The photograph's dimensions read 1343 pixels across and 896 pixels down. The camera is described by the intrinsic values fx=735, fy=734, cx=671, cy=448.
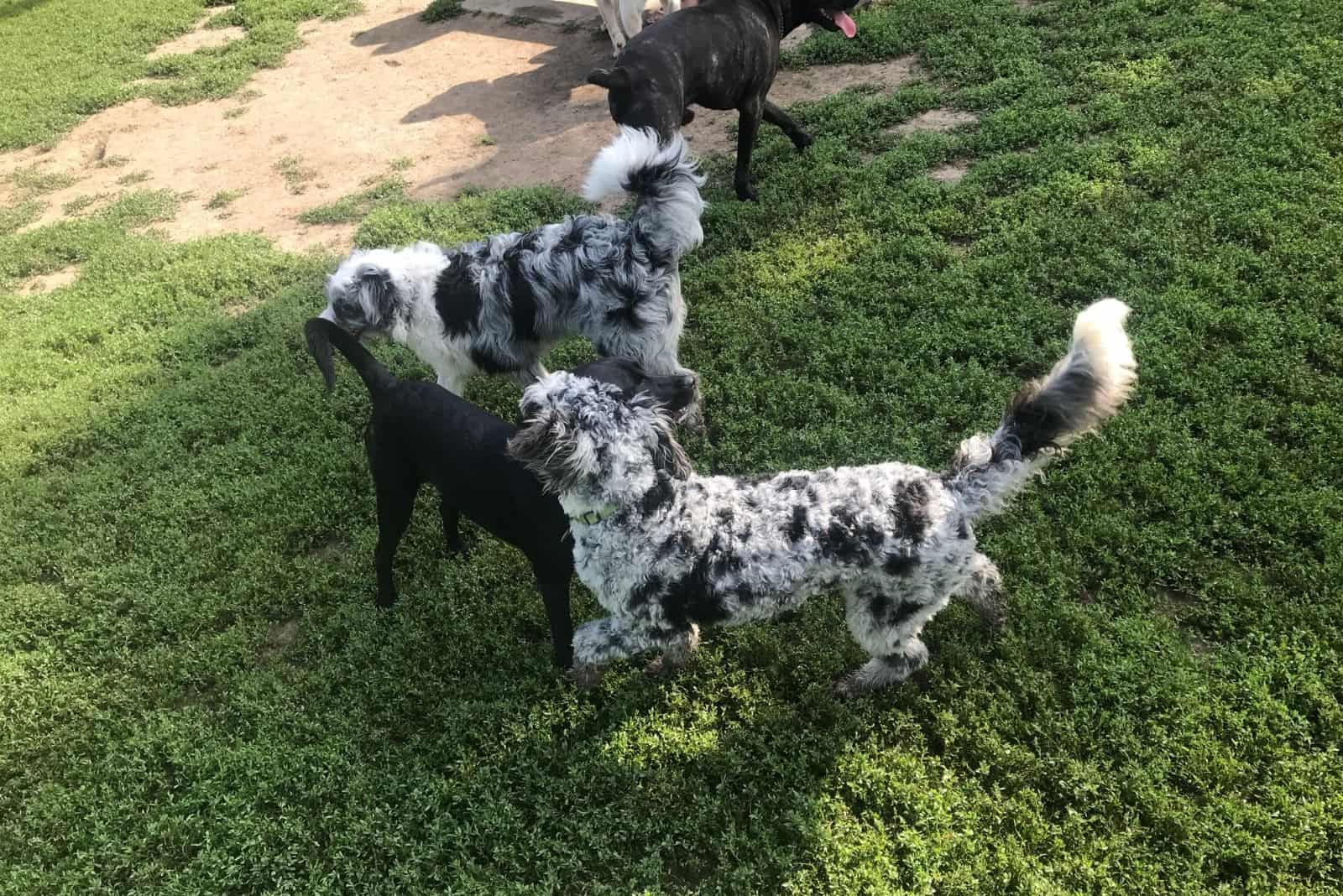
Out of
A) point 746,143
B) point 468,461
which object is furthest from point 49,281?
point 746,143

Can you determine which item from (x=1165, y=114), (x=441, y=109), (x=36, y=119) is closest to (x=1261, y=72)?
(x=1165, y=114)

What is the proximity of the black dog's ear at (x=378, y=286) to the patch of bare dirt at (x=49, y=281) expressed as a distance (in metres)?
4.93

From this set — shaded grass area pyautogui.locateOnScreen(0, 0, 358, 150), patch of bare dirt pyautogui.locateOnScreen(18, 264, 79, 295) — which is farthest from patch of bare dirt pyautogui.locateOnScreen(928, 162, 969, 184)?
shaded grass area pyautogui.locateOnScreen(0, 0, 358, 150)

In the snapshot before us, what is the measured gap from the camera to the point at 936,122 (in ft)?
23.4

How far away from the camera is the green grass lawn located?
3.18 m

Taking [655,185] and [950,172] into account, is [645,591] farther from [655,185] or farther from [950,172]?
[950,172]

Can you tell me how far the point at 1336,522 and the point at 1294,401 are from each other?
877mm

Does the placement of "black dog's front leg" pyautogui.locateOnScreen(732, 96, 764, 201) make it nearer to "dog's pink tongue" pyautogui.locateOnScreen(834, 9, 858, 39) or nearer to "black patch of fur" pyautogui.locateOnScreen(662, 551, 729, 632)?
"dog's pink tongue" pyautogui.locateOnScreen(834, 9, 858, 39)

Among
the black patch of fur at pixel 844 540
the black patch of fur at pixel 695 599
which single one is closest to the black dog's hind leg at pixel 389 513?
the black patch of fur at pixel 695 599

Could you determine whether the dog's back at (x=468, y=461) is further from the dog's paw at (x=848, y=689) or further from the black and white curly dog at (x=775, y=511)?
the dog's paw at (x=848, y=689)

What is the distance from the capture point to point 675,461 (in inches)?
121

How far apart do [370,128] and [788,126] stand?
5323mm

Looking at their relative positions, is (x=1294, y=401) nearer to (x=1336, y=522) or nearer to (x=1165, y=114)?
(x=1336, y=522)

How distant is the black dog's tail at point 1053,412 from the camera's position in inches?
104
